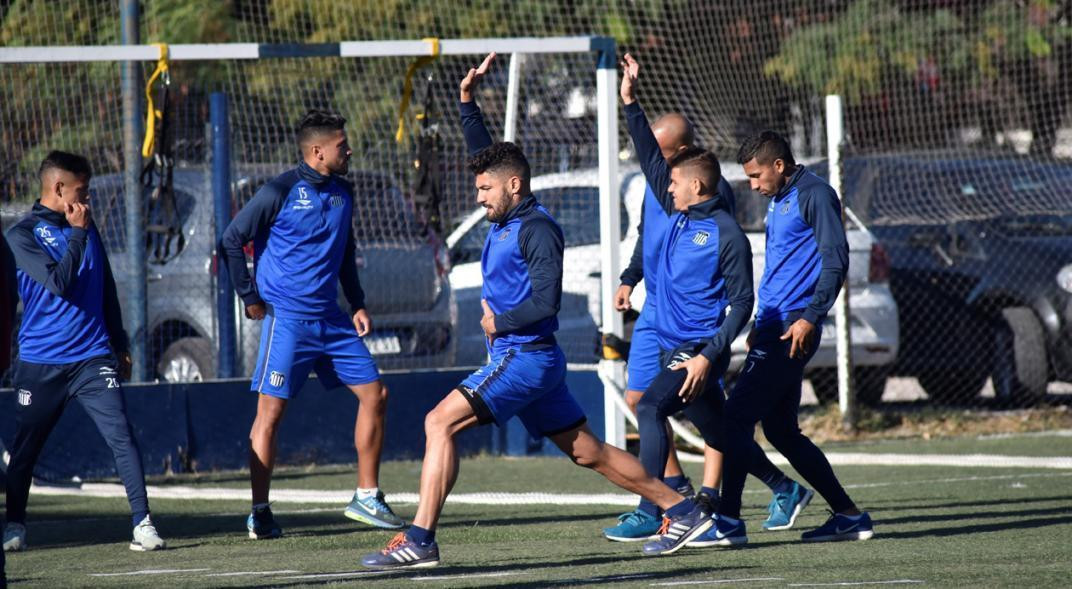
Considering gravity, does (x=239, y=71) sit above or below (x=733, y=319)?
above

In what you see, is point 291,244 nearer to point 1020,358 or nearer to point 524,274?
point 524,274

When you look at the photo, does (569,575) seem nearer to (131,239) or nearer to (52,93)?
(131,239)

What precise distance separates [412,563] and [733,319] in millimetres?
1707

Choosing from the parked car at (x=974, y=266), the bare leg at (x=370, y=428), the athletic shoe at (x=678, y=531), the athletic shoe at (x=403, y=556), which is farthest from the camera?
the parked car at (x=974, y=266)

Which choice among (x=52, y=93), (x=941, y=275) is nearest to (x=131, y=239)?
(x=52, y=93)

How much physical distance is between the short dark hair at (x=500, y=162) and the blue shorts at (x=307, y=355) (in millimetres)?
1765

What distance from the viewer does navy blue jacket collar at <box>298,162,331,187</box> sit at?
27.6ft

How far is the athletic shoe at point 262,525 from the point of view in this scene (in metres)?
8.16

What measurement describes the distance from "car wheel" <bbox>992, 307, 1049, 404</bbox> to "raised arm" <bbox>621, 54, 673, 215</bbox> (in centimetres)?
713

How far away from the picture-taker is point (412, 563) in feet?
21.7

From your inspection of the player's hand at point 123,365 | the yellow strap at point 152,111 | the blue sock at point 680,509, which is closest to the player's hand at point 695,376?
the blue sock at point 680,509

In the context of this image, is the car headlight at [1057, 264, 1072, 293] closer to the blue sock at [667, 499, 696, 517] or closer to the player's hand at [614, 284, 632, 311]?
the player's hand at [614, 284, 632, 311]

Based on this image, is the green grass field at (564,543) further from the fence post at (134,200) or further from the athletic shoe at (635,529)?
the fence post at (134,200)

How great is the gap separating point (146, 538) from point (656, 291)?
2638 mm
